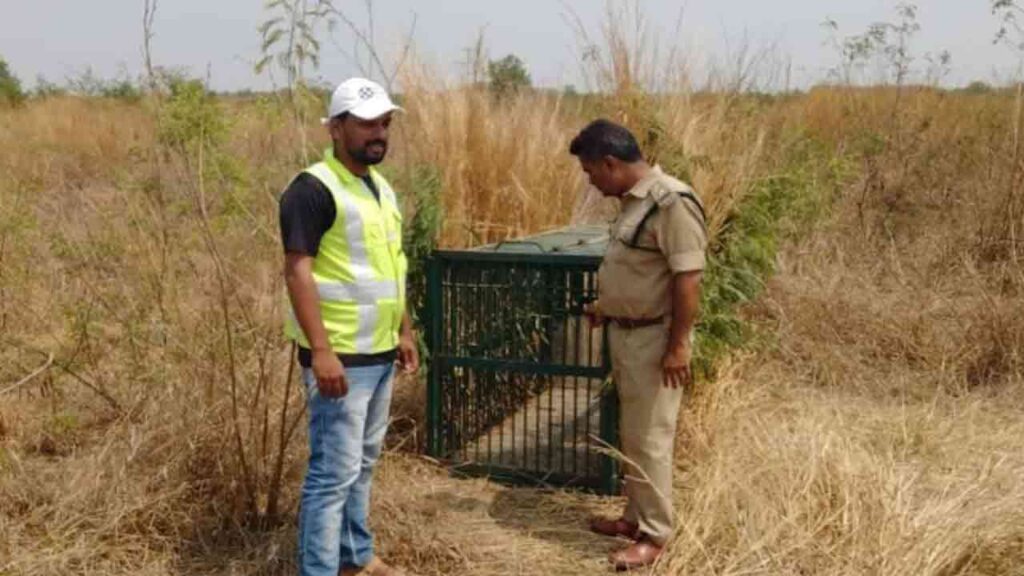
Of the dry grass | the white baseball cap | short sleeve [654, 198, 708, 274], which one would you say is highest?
the white baseball cap

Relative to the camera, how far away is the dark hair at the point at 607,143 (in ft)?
12.1

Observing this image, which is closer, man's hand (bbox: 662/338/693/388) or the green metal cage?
man's hand (bbox: 662/338/693/388)

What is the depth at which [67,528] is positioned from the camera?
3.86m


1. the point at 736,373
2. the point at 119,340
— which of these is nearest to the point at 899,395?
the point at 736,373

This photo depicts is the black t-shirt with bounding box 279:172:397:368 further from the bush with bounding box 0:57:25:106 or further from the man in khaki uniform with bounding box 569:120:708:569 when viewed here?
the bush with bounding box 0:57:25:106

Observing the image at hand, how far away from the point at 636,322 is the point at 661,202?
49cm

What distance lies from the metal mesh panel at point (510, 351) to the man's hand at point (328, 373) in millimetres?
1466

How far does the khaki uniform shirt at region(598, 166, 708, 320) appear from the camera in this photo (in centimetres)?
357

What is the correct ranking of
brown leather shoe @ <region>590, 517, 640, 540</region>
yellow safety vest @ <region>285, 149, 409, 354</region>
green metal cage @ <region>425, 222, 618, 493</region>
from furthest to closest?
green metal cage @ <region>425, 222, 618, 493</region> → brown leather shoe @ <region>590, 517, 640, 540</region> → yellow safety vest @ <region>285, 149, 409, 354</region>

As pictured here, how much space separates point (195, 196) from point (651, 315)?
5.74 feet

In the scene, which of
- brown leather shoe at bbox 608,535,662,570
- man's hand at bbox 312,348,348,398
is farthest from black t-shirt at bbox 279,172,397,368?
brown leather shoe at bbox 608,535,662,570

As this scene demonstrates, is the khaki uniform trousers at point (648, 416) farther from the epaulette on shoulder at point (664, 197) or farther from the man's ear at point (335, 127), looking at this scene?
the man's ear at point (335, 127)

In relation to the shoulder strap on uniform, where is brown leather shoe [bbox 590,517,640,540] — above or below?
below

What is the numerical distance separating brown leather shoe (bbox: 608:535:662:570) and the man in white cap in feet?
3.47
